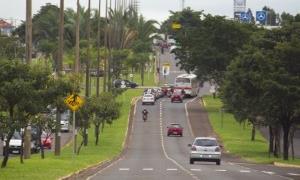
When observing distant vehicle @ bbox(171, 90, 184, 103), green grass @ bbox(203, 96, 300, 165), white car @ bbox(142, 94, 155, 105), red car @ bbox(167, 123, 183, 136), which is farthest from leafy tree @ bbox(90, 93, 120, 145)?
distant vehicle @ bbox(171, 90, 184, 103)

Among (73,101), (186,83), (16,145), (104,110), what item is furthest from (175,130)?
(73,101)

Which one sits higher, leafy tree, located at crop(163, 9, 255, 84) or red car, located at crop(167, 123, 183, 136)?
leafy tree, located at crop(163, 9, 255, 84)

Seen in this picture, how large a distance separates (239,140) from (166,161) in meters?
29.8

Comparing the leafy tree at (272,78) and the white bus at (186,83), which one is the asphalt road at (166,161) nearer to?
the white bus at (186,83)

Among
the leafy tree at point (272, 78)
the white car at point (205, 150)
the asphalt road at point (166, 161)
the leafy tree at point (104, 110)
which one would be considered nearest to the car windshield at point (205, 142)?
the white car at point (205, 150)

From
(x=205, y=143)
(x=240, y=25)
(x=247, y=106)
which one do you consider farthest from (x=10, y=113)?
(x=240, y=25)

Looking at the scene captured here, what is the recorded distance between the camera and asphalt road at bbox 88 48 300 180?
37.4m

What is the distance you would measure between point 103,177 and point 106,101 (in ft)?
123

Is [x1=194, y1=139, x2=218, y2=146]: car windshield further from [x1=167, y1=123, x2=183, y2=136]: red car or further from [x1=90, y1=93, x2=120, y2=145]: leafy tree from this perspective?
[x1=167, y1=123, x2=183, y2=136]: red car

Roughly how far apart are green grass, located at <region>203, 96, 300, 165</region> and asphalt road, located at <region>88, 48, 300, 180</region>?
2676 millimetres

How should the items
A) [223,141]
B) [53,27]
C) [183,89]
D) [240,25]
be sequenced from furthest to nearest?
[53,27], [183,89], [240,25], [223,141]

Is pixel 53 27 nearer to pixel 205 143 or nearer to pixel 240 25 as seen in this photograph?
pixel 240 25

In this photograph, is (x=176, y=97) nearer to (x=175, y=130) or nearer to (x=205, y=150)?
(x=175, y=130)

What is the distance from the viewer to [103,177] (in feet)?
115
